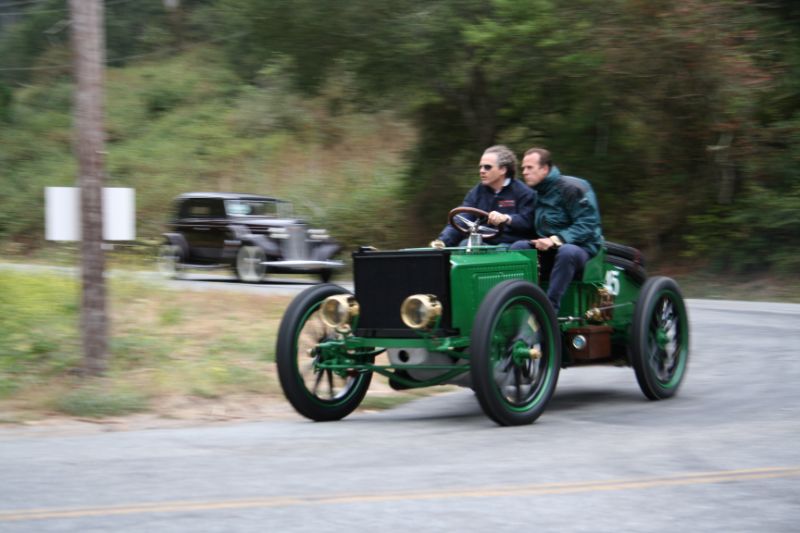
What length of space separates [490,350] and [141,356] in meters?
4.38

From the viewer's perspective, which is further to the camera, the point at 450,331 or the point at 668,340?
the point at 668,340

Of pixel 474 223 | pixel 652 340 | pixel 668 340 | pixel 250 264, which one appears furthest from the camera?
pixel 250 264

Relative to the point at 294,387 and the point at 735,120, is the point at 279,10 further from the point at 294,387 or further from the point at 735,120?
the point at 294,387

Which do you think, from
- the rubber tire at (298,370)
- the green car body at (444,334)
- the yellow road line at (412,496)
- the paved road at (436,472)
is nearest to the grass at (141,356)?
the rubber tire at (298,370)

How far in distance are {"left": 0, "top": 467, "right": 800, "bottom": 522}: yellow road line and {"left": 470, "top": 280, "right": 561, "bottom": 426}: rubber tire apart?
1.50 m

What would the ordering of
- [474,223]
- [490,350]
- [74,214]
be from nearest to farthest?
[490,350] → [474,223] → [74,214]

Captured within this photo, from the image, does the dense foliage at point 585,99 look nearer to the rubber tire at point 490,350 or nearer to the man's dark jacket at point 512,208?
the man's dark jacket at point 512,208

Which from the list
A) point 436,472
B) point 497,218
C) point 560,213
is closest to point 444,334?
point 497,218

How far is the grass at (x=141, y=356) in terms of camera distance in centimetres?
887

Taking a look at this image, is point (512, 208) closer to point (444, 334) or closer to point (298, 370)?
point (444, 334)

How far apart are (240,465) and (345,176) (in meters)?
27.2

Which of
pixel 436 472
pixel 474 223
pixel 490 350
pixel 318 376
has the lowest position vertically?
pixel 436 472

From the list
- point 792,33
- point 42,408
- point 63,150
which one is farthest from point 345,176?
point 42,408

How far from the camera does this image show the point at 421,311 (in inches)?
295
